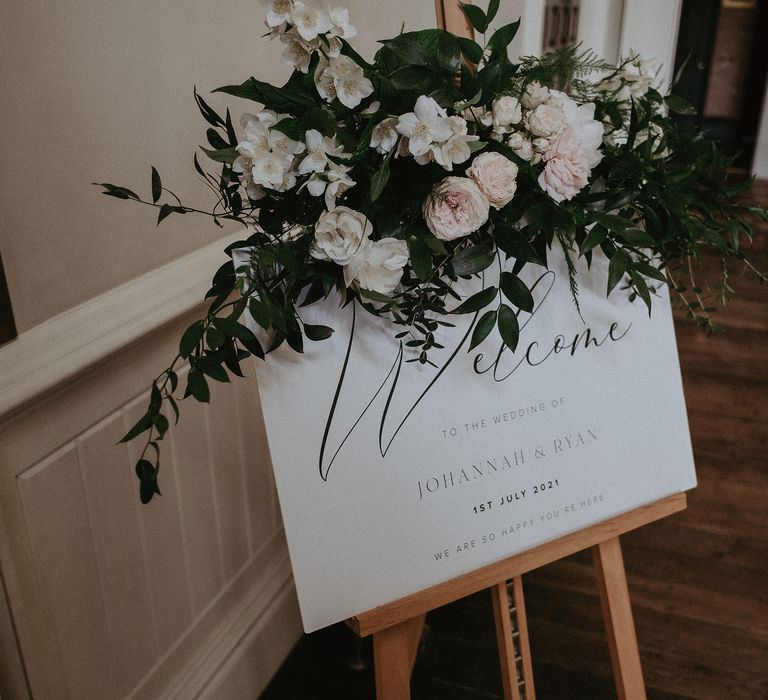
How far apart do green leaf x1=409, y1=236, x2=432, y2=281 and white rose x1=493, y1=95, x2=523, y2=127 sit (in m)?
0.15

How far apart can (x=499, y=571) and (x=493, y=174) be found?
585mm

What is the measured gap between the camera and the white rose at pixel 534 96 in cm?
83

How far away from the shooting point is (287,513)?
945mm

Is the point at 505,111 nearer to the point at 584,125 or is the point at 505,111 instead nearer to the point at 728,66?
the point at 584,125

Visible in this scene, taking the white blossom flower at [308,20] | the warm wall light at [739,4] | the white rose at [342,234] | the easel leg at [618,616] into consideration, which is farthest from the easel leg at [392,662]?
the warm wall light at [739,4]

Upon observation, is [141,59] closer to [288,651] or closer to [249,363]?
[249,363]

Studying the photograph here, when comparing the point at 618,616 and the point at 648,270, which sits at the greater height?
the point at 648,270

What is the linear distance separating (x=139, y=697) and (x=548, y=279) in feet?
3.48

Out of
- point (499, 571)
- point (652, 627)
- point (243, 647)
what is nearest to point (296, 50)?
point (499, 571)

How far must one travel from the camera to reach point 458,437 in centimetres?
100

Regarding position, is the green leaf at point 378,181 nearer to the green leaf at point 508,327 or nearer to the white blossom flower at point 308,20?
the white blossom flower at point 308,20

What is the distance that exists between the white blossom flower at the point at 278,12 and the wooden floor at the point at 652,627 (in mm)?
1422

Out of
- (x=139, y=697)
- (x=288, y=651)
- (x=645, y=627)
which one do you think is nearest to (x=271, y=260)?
(x=139, y=697)

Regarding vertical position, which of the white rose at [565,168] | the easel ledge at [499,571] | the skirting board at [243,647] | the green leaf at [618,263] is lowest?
the skirting board at [243,647]
